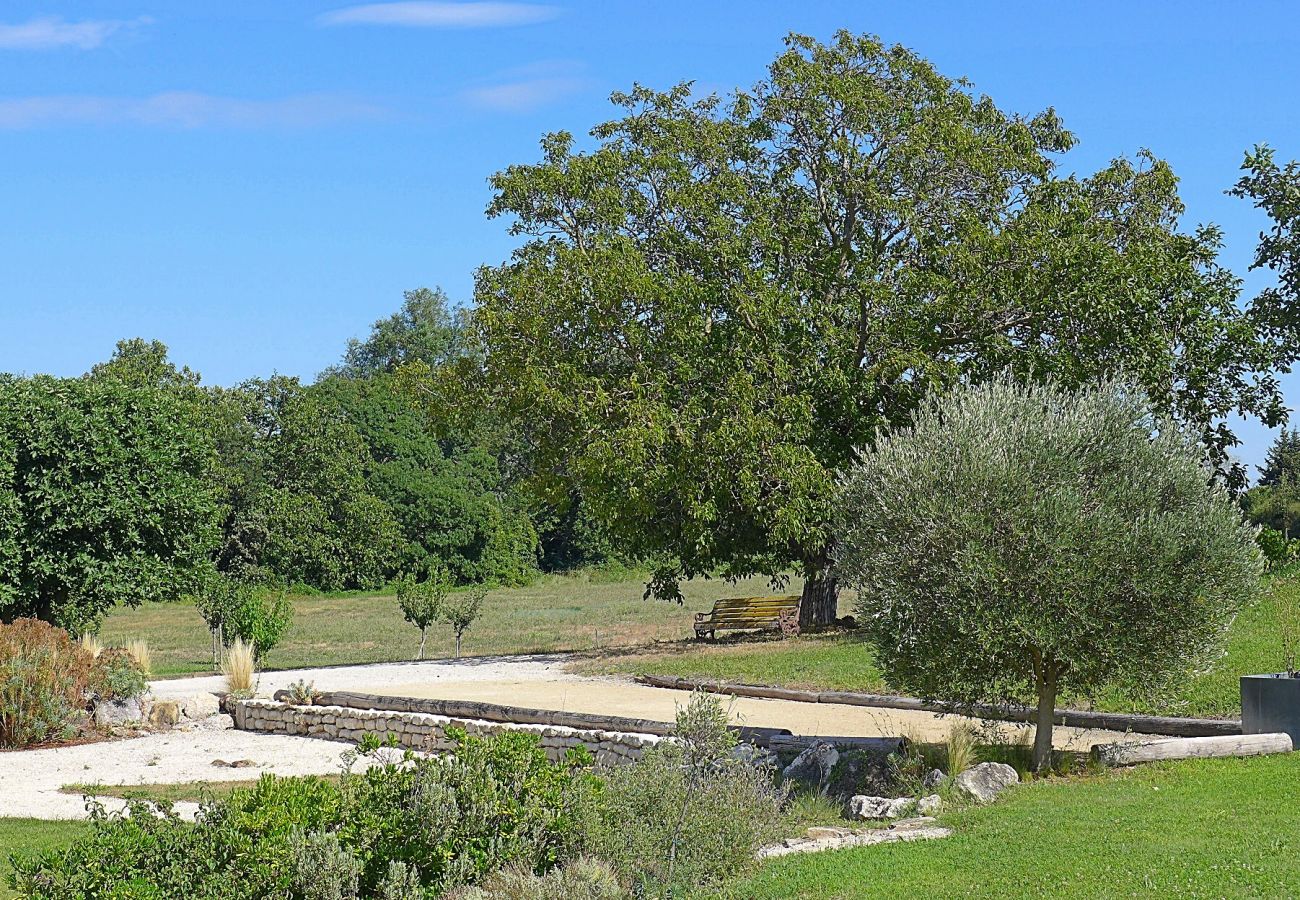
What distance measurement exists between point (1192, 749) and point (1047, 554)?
2.52 meters

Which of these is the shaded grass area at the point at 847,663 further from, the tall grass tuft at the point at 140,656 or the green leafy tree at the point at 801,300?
the tall grass tuft at the point at 140,656

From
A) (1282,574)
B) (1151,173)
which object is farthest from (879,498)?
(1151,173)

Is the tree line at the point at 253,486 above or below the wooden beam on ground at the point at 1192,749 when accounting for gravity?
above

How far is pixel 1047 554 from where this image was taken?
447 inches

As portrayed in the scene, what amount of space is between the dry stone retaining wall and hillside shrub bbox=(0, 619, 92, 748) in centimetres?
224

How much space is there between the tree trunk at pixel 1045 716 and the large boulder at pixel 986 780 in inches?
26.2

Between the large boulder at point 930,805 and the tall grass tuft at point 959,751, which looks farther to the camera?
the tall grass tuft at point 959,751

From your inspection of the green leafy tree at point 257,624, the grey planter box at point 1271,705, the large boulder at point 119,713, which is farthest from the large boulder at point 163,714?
the grey planter box at point 1271,705

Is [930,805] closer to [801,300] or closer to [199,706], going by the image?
[199,706]

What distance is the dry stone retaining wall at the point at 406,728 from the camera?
13766 mm

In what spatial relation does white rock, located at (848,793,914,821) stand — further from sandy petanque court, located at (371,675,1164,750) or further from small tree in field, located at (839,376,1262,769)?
sandy petanque court, located at (371,675,1164,750)

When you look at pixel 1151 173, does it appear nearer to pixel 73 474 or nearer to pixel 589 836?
pixel 73 474

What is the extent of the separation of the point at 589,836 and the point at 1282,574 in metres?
19.2

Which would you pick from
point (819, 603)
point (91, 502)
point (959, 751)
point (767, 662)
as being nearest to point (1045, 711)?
point (959, 751)
